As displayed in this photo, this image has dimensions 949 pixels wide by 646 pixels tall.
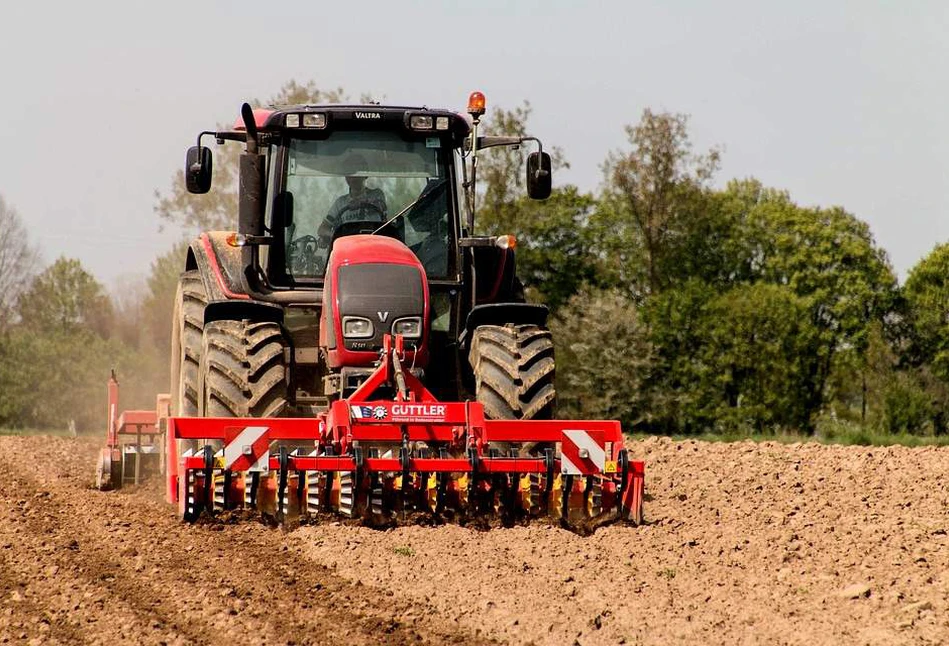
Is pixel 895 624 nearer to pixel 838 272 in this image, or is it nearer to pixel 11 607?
pixel 11 607

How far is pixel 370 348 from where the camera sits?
8.81 metres

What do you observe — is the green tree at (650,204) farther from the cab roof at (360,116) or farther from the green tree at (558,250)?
the cab roof at (360,116)

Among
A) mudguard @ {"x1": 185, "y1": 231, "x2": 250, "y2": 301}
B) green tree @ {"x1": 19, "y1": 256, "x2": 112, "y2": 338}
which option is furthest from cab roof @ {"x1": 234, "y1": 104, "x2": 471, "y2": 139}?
green tree @ {"x1": 19, "y1": 256, "x2": 112, "y2": 338}

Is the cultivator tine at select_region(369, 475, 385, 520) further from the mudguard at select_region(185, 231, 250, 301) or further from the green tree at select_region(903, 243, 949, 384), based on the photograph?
the green tree at select_region(903, 243, 949, 384)

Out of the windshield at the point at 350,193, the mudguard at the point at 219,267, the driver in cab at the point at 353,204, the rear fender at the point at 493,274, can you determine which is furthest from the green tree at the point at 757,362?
the driver in cab at the point at 353,204

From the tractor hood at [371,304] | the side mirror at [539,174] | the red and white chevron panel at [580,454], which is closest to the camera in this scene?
the red and white chevron panel at [580,454]

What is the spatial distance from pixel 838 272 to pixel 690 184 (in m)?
6.00

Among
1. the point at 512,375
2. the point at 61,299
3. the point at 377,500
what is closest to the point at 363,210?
the point at 512,375

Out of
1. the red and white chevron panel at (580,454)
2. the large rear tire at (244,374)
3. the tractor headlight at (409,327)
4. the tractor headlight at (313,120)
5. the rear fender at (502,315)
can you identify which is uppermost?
the tractor headlight at (313,120)

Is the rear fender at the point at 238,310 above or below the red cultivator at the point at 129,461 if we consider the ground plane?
above

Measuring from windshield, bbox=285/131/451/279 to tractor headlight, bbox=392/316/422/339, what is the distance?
0.72 meters

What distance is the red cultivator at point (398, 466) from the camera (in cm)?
810

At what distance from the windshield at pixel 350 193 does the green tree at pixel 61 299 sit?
145ft

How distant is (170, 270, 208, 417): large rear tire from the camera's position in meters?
9.35
